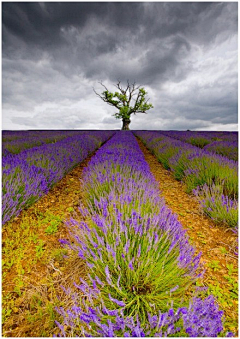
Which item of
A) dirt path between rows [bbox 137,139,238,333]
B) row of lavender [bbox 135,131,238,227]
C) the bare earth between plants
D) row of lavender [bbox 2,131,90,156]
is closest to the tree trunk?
row of lavender [bbox 2,131,90,156]

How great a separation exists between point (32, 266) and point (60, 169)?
203 cm

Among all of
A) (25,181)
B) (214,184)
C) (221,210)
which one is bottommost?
(221,210)

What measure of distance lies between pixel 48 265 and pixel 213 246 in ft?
5.41

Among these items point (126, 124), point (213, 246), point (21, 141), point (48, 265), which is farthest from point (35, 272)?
point (126, 124)

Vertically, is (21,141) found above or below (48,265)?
above

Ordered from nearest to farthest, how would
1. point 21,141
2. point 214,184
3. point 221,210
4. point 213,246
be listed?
1. point 213,246
2. point 221,210
3. point 214,184
4. point 21,141

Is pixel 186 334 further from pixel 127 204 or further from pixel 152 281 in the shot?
pixel 127 204

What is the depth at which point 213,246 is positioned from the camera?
1943 millimetres

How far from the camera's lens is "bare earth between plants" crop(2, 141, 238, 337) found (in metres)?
1.23

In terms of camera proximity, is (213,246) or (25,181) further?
(25,181)

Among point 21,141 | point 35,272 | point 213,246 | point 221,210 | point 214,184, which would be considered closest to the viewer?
point 35,272

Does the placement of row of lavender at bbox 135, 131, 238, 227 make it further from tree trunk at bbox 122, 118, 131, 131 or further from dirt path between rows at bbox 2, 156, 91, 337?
tree trunk at bbox 122, 118, 131, 131

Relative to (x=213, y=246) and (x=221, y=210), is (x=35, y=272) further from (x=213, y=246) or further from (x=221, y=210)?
(x=221, y=210)

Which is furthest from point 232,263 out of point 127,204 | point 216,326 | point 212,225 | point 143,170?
point 143,170
